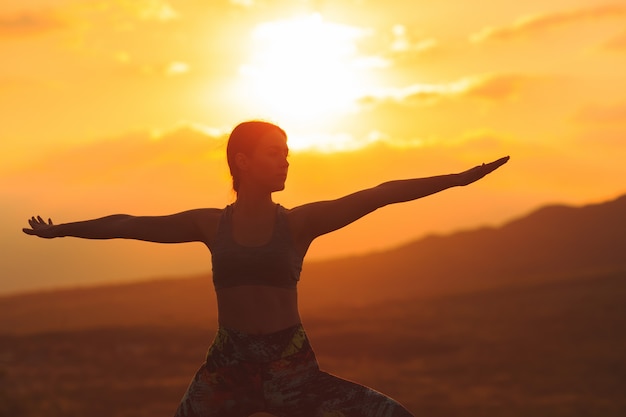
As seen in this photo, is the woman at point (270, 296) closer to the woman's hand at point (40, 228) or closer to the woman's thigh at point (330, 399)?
the woman's thigh at point (330, 399)

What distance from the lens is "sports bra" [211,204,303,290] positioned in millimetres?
7387

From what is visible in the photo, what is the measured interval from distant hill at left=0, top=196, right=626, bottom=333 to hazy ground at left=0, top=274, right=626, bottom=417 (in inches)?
996

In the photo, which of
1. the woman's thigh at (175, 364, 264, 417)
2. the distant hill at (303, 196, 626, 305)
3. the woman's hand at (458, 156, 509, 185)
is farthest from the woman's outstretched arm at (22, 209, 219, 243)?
the distant hill at (303, 196, 626, 305)

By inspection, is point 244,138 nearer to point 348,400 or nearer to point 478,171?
point 478,171

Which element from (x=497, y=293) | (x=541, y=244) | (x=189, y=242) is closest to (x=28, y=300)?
(x=497, y=293)

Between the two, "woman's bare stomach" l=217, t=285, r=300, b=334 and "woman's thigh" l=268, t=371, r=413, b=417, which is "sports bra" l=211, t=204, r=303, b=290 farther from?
"woman's thigh" l=268, t=371, r=413, b=417

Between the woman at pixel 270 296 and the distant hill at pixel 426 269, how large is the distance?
256 ft

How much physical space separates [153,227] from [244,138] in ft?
3.09

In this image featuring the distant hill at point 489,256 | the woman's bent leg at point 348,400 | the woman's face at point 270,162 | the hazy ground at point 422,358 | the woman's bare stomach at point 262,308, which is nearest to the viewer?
the woman's bent leg at point 348,400

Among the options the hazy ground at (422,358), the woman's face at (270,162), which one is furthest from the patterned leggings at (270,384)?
the hazy ground at (422,358)

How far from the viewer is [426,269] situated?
11638cm

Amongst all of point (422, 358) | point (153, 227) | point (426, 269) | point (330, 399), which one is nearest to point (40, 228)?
point (153, 227)

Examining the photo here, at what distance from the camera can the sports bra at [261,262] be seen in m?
7.39

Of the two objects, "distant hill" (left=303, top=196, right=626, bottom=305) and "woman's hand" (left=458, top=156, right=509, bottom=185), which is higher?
"distant hill" (left=303, top=196, right=626, bottom=305)
